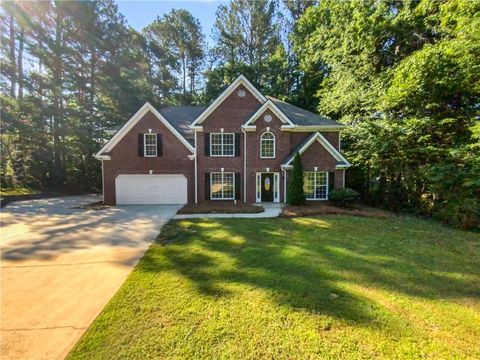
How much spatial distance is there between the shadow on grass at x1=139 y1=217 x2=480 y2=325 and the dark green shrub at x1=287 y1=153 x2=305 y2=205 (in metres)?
4.32

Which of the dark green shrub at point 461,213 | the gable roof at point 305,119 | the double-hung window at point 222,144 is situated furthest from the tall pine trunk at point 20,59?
the dark green shrub at point 461,213

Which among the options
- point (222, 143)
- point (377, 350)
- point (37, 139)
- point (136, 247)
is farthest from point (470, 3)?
point (37, 139)

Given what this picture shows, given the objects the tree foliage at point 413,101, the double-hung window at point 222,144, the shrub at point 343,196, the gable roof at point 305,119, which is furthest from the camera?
the gable roof at point 305,119

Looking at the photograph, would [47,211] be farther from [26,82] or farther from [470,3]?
[470,3]

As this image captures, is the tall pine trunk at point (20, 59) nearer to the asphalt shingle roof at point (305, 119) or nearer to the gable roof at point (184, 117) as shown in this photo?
the gable roof at point (184, 117)

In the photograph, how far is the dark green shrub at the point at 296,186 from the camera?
1414 centimetres

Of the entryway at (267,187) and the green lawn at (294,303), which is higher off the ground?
the entryway at (267,187)

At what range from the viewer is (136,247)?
7.38 meters

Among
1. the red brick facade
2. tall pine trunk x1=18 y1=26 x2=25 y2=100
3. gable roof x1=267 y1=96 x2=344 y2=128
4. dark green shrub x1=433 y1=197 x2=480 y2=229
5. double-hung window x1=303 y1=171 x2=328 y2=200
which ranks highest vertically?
tall pine trunk x1=18 y1=26 x2=25 y2=100

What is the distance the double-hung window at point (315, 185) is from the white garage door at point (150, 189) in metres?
7.85

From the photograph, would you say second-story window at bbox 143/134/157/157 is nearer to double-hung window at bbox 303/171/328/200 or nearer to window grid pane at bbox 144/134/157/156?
window grid pane at bbox 144/134/157/156

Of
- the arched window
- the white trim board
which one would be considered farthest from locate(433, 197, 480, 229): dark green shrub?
the white trim board

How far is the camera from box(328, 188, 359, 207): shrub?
44.1 feet

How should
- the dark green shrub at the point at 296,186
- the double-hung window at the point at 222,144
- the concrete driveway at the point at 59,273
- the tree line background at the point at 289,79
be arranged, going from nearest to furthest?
the concrete driveway at the point at 59,273, the tree line background at the point at 289,79, the dark green shrub at the point at 296,186, the double-hung window at the point at 222,144
